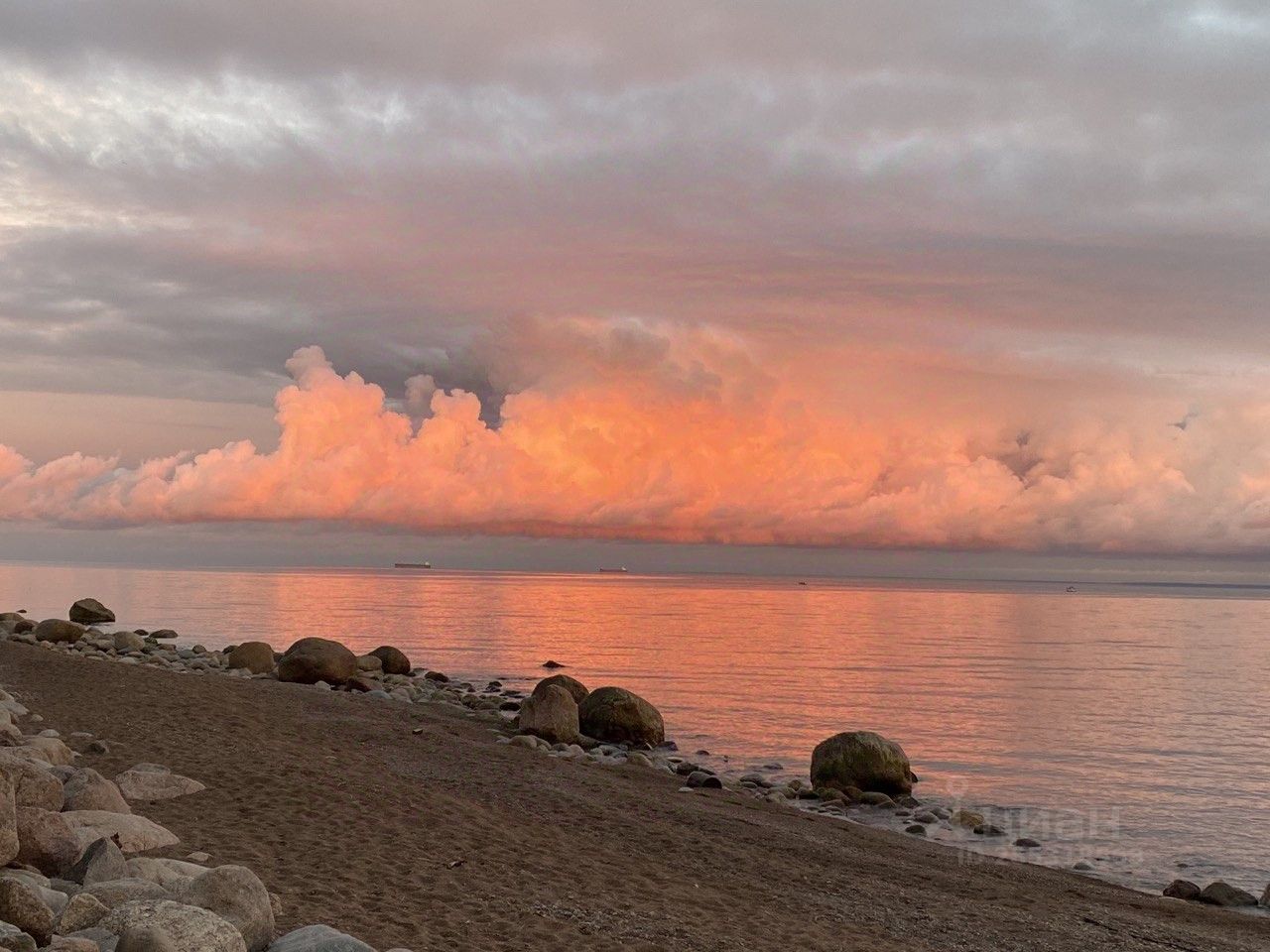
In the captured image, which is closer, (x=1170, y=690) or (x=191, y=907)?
(x=191, y=907)

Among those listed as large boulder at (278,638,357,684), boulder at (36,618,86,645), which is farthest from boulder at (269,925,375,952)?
boulder at (36,618,86,645)

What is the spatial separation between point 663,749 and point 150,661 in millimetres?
21884

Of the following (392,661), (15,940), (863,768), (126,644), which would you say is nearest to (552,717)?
(863,768)

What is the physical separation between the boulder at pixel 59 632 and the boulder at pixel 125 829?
1363 inches

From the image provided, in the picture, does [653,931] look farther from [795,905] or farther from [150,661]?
[150,661]

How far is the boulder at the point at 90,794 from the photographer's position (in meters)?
11.3

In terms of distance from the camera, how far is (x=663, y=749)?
2809 centimetres

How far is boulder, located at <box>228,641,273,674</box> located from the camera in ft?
125

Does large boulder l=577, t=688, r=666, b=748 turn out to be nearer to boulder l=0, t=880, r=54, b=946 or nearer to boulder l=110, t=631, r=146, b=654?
boulder l=0, t=880, r=54, b=946

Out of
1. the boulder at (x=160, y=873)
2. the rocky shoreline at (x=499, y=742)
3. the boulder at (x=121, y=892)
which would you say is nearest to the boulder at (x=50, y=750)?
the rocky shoreline at (x=499, y=742)

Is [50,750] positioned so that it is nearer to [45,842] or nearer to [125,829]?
[125,829]

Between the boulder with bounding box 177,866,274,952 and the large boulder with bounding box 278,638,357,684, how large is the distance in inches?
1092

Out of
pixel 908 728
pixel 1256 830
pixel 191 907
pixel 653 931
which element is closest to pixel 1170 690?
pixel 908 728

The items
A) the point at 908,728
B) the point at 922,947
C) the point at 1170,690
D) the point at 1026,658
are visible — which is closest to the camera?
the point at 922,947
